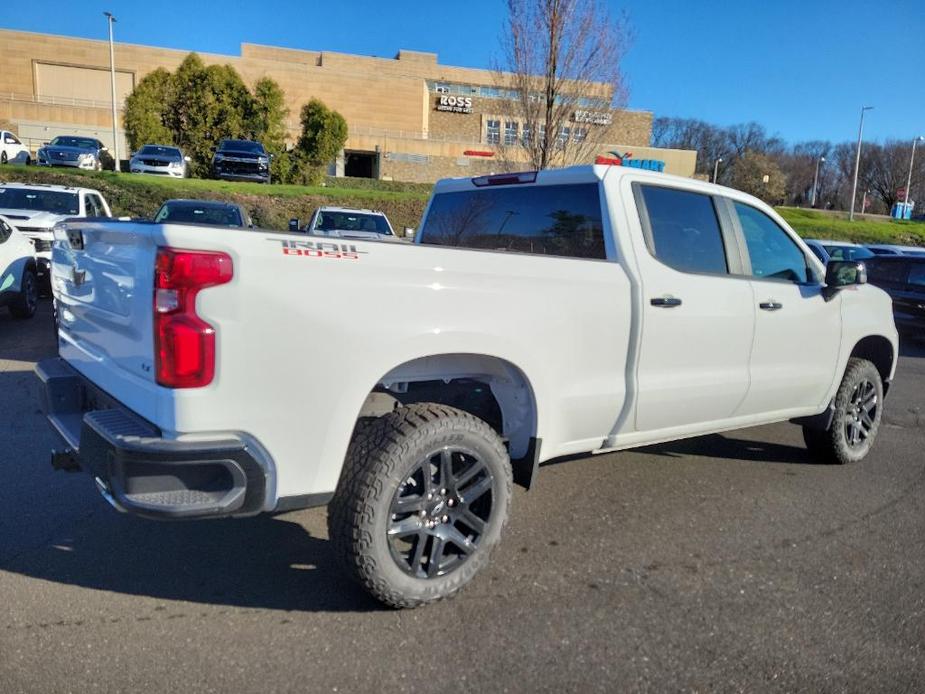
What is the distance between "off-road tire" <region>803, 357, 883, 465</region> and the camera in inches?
215

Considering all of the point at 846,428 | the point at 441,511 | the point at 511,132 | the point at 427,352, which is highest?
the point at 511,132

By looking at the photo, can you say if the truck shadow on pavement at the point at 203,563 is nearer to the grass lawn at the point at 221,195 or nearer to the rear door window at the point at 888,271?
the rear door window at the point at 888,271

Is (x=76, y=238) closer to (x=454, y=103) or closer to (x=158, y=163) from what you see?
(x=158, y=163)

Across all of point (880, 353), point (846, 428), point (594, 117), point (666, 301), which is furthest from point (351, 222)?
point (666, 301)

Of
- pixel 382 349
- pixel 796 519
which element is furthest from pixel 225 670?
pixel 796 519

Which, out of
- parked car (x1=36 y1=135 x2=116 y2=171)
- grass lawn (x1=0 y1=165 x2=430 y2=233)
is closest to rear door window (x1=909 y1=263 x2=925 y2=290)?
grass lawn (x1=0 y1=165 x2=430 y2=233)

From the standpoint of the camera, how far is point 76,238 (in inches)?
138

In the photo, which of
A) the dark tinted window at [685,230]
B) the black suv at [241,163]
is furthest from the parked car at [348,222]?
the black suv at [241,163]

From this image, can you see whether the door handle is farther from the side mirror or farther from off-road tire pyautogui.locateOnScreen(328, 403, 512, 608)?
the side mirror

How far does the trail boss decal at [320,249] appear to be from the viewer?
2.79 metres

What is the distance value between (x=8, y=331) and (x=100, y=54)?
185 feet

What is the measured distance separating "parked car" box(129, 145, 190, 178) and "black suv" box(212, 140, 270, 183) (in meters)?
1.50

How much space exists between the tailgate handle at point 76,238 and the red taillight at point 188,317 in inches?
41.0

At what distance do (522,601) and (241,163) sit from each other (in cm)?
2804
